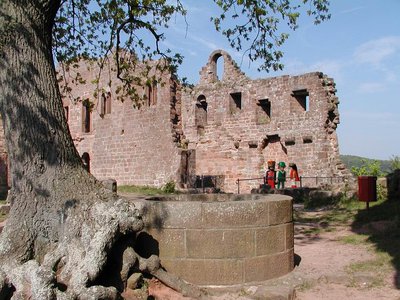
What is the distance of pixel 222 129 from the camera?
68.0 ft

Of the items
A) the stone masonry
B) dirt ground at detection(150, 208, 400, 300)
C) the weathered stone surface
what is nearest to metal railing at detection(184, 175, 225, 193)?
the stone masonry

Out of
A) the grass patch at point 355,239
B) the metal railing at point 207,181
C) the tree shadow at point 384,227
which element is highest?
the metal railing at point 207,181

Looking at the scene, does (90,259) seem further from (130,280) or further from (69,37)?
(69,37)

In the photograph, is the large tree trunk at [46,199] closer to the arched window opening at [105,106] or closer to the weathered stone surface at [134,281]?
the weathered stone surface at [134,281]

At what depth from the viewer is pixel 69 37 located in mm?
10125

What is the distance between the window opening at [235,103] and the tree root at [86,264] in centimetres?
1595

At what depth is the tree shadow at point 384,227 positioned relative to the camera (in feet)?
21.7

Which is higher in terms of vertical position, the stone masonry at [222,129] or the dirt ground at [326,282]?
the stone masonry at [222,129]

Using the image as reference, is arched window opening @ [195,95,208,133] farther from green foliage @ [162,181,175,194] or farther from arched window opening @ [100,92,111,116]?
arched window opening @ [100,92,111,116]

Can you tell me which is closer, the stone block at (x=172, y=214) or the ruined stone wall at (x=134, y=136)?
the stone block at (x=172, y=214)

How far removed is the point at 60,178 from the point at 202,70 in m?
17.3

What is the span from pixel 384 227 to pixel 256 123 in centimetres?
1174

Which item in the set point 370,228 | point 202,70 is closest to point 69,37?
point 370,228

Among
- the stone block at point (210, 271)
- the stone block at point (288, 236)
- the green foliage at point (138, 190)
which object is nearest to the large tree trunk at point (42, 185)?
the stone block at point (210, 271)
